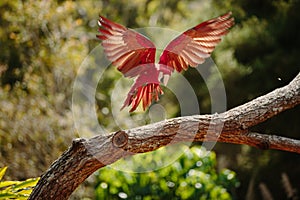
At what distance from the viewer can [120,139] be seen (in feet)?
6.47

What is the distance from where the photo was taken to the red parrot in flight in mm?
1952

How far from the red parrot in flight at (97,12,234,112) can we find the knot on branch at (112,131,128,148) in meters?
0.09

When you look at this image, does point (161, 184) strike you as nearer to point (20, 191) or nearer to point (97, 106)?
point (20, 191)

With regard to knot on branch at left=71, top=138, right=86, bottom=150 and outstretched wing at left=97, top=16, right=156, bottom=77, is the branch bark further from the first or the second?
outstretched wing at left=97, top=16, right=156, bottom=77

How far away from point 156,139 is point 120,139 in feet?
0.41

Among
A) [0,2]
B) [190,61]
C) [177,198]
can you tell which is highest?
[0,2]

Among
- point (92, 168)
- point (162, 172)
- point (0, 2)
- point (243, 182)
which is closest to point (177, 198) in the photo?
point (162, 172)

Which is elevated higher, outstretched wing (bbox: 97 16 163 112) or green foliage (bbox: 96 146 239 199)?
outstretched wing (bbox: 97 16 163 112)

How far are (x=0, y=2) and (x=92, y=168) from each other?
354cm

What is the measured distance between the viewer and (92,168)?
1996 mm

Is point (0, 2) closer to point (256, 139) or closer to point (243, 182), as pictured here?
point (243, 182)

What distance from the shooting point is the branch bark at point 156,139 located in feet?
6.47

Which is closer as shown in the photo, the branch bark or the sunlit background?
the branch bark

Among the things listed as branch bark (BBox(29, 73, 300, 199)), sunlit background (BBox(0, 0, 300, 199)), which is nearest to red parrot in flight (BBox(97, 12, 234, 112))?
branch bark (BBox(29, 73, 300, 199))
